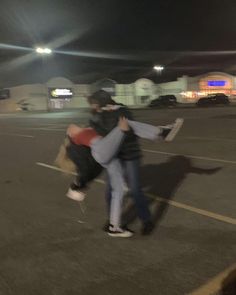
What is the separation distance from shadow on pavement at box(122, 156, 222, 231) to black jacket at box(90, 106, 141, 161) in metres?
1.11

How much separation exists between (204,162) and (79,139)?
596 centimetres

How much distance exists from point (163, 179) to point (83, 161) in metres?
3.69

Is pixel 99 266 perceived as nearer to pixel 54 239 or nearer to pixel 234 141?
pixel 54 239

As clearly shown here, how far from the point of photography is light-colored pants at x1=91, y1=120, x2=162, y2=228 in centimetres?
518

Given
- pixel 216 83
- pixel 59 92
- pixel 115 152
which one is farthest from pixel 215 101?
pixel 115 152

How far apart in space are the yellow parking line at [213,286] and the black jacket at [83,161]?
6.16 feet

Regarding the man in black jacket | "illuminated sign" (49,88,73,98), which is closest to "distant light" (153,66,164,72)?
"illuminated sign" (49,88,73,98)

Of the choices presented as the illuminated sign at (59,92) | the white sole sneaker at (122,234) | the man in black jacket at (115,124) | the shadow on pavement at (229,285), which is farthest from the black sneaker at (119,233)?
the illuminated sign at (59,92)

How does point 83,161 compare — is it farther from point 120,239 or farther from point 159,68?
point 159,68

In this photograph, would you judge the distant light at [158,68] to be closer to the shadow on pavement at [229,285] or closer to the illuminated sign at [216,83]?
the illuminated sign at [216,83]

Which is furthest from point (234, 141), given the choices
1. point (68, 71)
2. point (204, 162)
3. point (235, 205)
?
point (68, 71)

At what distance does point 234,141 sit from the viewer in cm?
1469

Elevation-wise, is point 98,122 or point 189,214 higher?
point 98,122

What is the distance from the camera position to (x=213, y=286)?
4.12 metres
